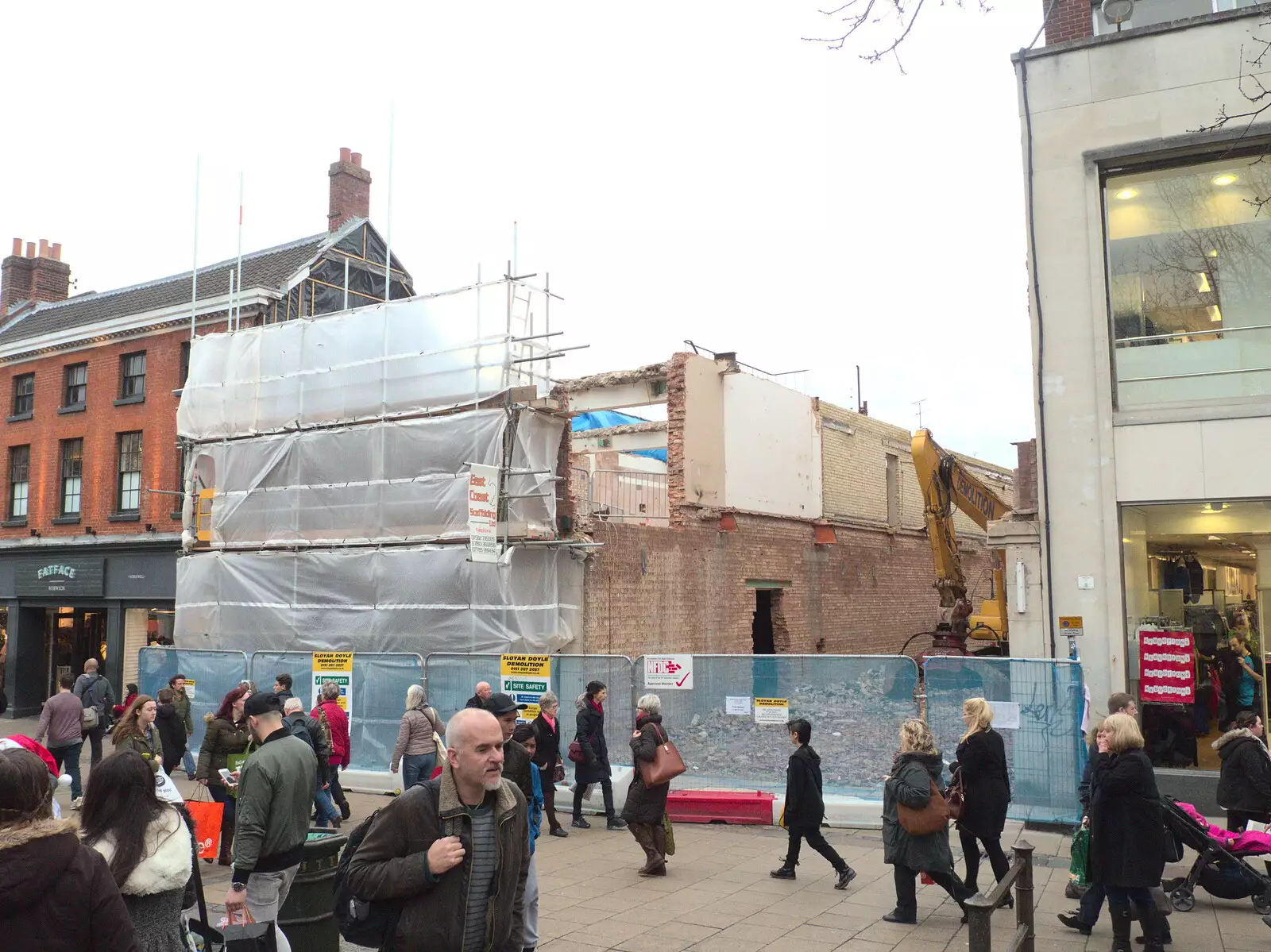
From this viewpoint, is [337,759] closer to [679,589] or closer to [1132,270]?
[679,589]

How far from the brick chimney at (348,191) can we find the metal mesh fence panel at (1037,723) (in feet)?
68.5

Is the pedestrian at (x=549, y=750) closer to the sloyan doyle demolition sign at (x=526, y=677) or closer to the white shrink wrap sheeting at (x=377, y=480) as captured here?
the sloyan doyle demolition sign at (x=526, y=677)

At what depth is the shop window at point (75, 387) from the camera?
2646cm

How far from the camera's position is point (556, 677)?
14039mm

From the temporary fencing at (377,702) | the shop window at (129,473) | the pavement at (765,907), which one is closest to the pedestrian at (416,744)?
the pavement at (765,907)

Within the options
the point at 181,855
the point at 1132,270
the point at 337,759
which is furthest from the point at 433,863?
the point at 1132,270

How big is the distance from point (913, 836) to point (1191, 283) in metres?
8.85

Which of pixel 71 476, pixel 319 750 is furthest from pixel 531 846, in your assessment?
pixel 71 476

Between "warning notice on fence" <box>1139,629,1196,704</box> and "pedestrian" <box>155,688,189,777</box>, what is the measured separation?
12126mm

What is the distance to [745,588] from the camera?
23.2 meters

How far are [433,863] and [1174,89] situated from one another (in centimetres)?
1352

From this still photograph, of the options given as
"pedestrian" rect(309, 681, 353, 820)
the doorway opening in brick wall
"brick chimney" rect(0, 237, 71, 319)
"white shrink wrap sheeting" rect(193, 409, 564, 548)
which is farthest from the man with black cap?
"brick chimney" rect(0, 237, 71, 319)

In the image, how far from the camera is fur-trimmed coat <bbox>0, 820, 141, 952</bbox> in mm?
3312

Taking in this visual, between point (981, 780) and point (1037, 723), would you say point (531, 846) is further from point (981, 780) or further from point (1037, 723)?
point (1037, 723)
